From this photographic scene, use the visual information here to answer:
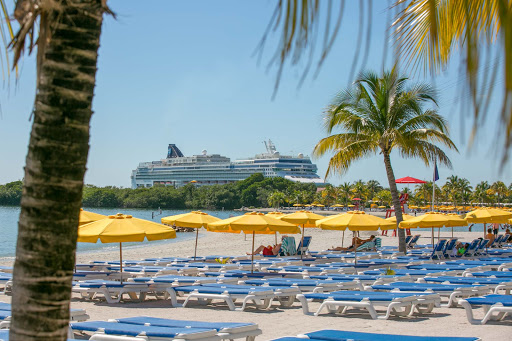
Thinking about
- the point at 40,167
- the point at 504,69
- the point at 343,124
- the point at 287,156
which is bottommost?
the point at 40,167

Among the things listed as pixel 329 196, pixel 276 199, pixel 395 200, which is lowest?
pixel 395 200

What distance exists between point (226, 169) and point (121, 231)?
378 ft

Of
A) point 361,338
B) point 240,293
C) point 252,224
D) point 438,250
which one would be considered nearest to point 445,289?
point 240,293

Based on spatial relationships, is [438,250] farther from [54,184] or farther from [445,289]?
[54,184]

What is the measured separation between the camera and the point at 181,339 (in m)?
4.39

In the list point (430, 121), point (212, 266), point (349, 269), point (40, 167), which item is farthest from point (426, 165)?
point (40, 167)

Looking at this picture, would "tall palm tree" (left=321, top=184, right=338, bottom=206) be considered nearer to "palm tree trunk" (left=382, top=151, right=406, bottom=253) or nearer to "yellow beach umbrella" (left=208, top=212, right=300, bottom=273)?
"palm tree trunk" (left=382, top=151, right=406, bottom=253)

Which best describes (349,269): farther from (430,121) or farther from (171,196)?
(171,196)

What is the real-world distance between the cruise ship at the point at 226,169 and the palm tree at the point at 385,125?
101 m

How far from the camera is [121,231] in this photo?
843cm

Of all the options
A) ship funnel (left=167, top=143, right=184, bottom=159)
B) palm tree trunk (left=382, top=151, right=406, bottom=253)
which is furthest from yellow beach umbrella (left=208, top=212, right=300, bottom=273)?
ship funnel (left=167, top=143, right=184, bottom=159)

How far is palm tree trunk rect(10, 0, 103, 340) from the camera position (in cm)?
184

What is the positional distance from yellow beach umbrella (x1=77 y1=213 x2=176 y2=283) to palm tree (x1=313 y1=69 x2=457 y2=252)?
8.59 meters

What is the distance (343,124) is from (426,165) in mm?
2539
